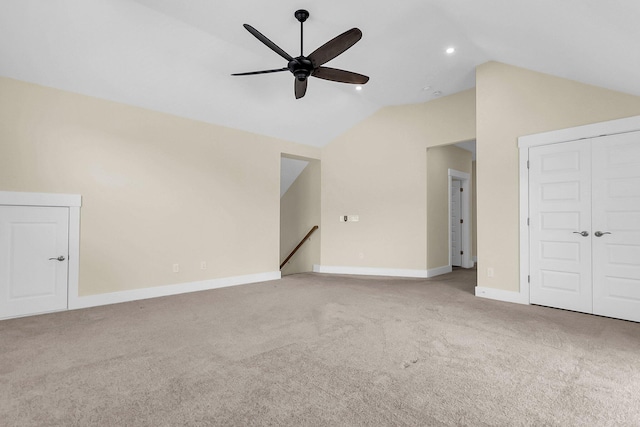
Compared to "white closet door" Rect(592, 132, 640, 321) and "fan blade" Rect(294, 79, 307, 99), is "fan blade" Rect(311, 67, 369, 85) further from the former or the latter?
"white closet door" Rect(592, 132, 640, 321)

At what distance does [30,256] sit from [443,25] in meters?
5.66

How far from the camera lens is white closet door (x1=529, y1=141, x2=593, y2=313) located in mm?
3879

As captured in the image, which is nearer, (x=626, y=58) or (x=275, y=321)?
(x=626, y=58)

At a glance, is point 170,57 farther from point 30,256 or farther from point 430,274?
point 430,274

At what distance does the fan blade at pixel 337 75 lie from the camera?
3492 mm

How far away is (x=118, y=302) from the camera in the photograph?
441cm

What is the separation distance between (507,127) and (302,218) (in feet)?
15.1

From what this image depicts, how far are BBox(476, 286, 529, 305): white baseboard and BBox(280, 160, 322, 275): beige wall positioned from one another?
3.54 metres

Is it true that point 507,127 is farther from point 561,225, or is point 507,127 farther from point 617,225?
point 617,225

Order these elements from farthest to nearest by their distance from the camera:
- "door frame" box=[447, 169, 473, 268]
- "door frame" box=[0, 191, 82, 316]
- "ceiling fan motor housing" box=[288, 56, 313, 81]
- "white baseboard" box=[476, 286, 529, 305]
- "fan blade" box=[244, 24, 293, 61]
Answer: "door frame" box=[447, 169, 473, 268], "white baseboard" box=[476, 286, 529, 305], "door frame" box=[0, 191, 82, 316], "ceiling fan motor housing" box=[288, 56, 313, 81], "fan blade" box=[244, 24, 293, 61]

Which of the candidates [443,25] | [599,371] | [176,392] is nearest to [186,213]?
[176,392]

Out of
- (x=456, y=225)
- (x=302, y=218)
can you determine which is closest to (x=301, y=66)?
(x=302, y=218)

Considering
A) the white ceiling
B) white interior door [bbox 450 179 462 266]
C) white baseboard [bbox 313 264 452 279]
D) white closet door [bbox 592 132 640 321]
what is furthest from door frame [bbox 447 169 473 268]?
white closet door [bbox 592 132 640 321]

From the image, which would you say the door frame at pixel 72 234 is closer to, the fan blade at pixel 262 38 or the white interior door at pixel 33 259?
the white interior door at pixel 33 259
